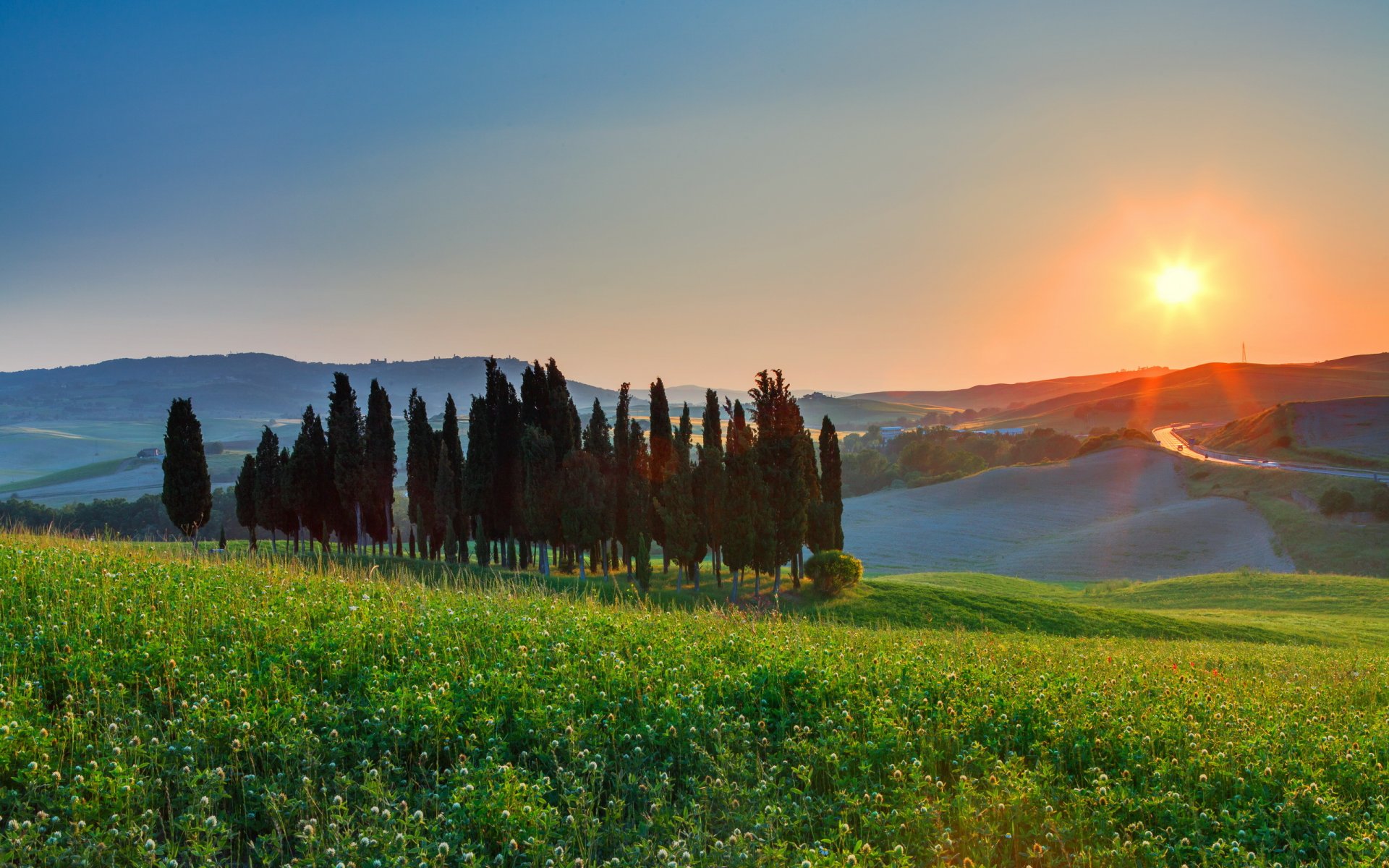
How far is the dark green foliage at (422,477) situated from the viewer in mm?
54500

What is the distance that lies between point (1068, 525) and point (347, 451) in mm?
78687

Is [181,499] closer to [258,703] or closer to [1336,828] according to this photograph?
[258,703]

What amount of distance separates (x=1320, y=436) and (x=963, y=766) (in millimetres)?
141079

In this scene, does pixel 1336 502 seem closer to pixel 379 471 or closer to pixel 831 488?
pixel 831 488

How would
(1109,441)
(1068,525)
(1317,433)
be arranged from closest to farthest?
(1068,525), (1317,433), (1109,441)

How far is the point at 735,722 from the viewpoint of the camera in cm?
855

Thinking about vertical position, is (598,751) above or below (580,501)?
below

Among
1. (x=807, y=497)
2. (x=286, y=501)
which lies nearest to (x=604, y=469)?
(x=807, y=497)

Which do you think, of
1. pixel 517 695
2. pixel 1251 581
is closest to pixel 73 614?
pixel 517 695

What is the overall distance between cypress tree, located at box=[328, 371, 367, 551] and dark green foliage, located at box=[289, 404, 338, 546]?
66cm

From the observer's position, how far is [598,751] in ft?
26.2

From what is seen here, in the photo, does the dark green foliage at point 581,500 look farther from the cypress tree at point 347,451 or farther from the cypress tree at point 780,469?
the cypress tree at point 347,451

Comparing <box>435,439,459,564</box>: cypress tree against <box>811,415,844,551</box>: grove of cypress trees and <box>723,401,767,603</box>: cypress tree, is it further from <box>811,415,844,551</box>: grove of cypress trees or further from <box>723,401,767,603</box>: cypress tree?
<box>811,415,844,551</box>: grove of cypress trees

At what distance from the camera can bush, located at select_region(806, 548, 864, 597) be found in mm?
39781
